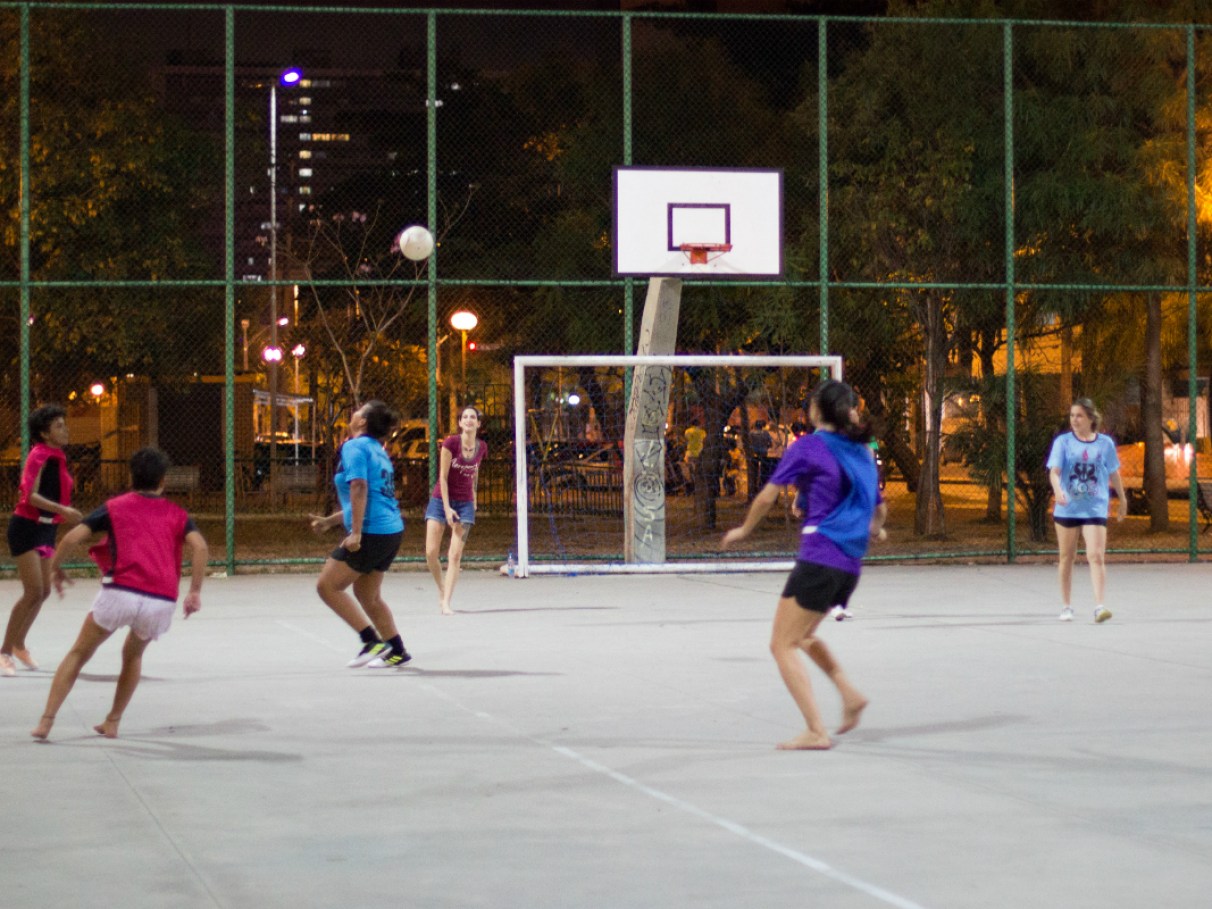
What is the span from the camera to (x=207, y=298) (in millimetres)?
32875

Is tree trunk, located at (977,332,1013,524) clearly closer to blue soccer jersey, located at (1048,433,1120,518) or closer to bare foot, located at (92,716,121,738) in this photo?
blue soccer jersey, located at (1048,433,1120,518)

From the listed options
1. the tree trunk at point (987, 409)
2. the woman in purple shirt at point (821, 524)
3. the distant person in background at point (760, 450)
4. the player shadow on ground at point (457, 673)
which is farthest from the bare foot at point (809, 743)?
the distant person in background at point (760, 450)

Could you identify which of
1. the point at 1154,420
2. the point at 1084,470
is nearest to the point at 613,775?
the point at 1084,470

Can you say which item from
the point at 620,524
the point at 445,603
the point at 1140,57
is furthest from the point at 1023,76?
A: the point at 445,603

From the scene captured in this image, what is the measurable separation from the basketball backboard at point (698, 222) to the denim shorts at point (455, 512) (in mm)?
4908

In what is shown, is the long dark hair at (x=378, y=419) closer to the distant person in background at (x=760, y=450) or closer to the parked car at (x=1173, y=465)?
the distant person in background at (x=760, y=450)

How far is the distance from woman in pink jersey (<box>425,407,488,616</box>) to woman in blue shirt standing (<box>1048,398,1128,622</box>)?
4606mm

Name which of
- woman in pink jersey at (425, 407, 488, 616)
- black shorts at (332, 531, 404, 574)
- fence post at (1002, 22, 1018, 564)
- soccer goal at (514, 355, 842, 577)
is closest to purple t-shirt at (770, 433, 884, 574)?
black shorts at (332, 531, 404, 574)

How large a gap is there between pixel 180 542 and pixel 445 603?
6.52 m

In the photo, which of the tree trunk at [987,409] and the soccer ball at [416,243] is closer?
the soccer ball at [416,243]

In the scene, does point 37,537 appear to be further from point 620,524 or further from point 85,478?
point 85,478

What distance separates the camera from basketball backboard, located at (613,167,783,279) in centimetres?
1973

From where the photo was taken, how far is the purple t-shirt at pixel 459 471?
15.2 metres

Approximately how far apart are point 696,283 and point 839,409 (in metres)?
10.8
